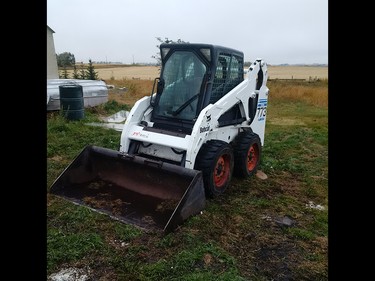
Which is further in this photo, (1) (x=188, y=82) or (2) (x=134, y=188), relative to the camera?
(1) (x=188, y=82)

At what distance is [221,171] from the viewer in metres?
5.30

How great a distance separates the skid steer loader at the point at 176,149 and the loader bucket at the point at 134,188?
0.01m

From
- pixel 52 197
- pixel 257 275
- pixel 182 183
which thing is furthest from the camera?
pixel 52 197

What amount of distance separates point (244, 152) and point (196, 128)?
1478mm

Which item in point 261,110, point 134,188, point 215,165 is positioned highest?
point 261,110

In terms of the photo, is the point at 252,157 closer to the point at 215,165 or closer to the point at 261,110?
the point at 261,110

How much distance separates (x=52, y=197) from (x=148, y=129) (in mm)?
1692

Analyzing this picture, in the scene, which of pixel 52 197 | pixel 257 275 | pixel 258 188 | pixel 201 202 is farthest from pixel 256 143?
pixel 52 197

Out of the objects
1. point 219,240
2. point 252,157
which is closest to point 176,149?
point 219,240

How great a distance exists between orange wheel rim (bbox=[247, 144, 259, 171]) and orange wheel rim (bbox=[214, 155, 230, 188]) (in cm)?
97

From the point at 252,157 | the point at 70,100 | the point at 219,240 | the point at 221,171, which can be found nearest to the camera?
the point at 219,240

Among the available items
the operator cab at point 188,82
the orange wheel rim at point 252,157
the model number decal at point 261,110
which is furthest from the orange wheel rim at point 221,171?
the model number decal at point 261,110
